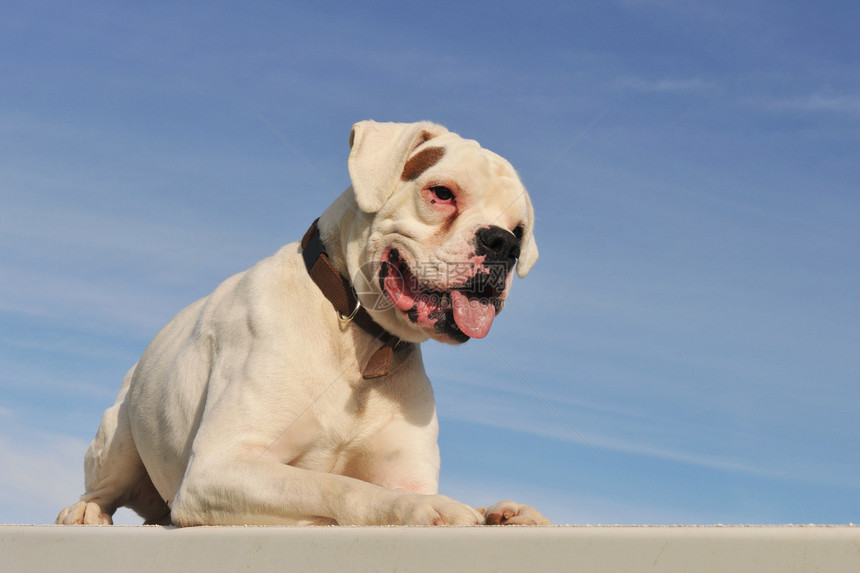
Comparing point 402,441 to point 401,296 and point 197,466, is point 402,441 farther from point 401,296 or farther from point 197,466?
point 197,466

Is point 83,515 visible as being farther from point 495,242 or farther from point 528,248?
point 528,248

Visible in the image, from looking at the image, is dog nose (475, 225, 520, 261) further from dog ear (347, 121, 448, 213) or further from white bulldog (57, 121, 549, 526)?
dog ear (347, 121, 448, 213)

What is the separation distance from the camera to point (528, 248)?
18.6 feet

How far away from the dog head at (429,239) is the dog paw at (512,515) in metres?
1.41

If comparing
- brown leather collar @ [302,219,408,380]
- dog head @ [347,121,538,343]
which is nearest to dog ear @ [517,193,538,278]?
dog head @ [347,121,538,343]

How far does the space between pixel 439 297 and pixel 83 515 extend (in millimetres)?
3306

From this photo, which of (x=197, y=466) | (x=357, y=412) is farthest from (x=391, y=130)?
(x=197, y=466)

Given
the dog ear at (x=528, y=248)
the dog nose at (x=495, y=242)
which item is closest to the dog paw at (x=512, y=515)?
the dog nose at (x=495, y=242)

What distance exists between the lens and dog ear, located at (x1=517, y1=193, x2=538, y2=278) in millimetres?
5496

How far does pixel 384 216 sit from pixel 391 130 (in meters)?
0.64

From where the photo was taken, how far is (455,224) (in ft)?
15.7

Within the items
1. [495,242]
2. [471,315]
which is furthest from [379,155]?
[471,315]

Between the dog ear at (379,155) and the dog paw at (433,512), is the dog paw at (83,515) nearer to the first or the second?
the dog ear at (379,155)

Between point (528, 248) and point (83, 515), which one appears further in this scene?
point (83, 515)
